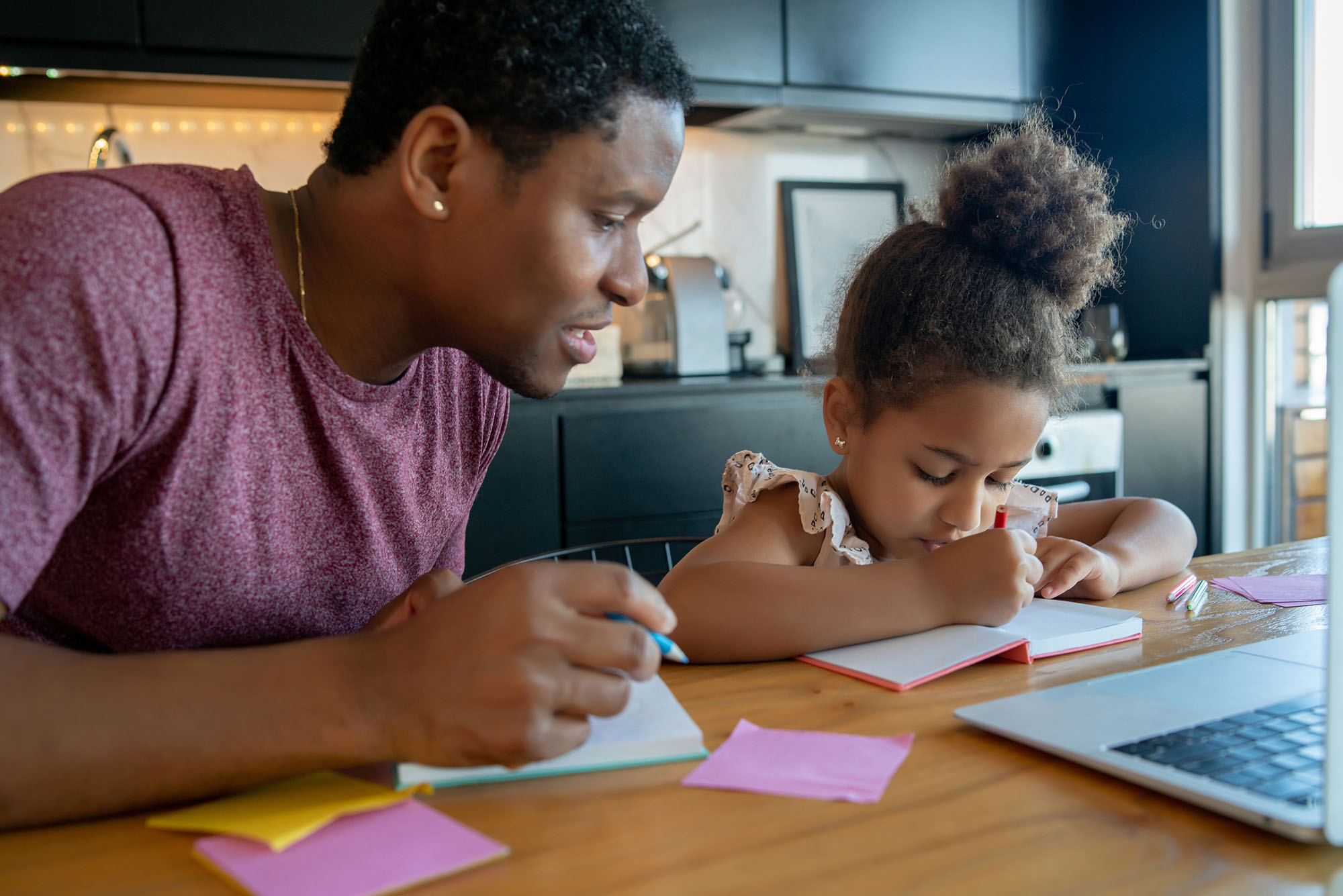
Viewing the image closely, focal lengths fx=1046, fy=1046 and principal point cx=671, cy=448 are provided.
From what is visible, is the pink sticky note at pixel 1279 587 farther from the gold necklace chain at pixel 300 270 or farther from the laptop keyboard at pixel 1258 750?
the gold necklace chain at pixel 300 270

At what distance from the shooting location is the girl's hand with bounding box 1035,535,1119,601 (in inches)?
42.3

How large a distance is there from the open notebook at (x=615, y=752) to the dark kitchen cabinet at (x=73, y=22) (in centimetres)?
200

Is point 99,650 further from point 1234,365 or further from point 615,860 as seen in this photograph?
point 1234,365

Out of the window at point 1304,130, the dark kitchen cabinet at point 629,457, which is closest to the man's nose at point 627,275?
the dark kitchen cabinet at point 629,457

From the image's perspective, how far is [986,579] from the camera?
906 mm

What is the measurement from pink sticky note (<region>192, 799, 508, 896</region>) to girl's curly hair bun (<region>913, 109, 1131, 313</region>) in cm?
89

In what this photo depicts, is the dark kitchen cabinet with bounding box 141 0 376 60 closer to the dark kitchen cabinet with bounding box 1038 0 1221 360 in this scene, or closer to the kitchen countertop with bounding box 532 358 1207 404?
the kitchen countertop with bounding box 532 358 1207 404

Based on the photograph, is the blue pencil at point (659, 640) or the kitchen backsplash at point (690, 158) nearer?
the blue pencil at point (659, 640)

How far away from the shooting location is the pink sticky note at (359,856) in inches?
19.0

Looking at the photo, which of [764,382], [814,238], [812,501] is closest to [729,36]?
[814,238]

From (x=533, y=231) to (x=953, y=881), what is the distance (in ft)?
1.80

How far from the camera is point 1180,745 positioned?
1.98 feet

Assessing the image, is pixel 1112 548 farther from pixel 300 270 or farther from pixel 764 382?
pixel 764 382

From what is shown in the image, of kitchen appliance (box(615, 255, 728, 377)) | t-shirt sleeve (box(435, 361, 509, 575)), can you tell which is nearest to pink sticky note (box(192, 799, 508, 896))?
t-shirt sleeve (box(435, 361, 509, 575))
